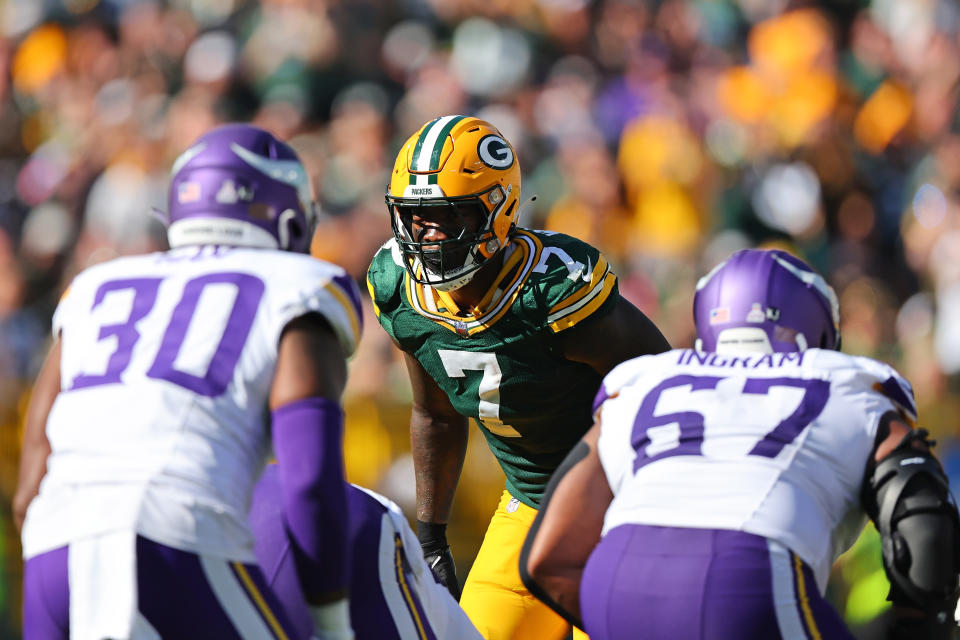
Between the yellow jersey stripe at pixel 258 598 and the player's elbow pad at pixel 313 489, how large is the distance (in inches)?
3.7

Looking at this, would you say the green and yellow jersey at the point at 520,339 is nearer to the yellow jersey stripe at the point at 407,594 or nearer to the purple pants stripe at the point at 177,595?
the yellow jersey stripe at the point at 407,594

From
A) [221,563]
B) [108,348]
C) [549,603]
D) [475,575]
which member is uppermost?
[108,348]

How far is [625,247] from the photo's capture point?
9.28 meters

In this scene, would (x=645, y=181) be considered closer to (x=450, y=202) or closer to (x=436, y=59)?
(x=436, y=59)

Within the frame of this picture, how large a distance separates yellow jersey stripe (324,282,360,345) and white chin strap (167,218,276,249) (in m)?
0.31

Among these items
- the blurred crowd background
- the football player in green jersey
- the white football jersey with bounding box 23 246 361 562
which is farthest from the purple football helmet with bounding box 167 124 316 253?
the blurred crowd background

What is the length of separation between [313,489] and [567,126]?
7232mm

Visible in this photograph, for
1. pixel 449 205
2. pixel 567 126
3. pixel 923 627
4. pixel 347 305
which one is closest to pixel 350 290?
pixel 347 305

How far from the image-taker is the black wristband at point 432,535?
5.00m

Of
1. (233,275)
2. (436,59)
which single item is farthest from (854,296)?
(233,275)

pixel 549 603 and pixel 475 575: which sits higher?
pixel 549 603

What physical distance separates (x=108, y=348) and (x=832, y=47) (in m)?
7.90

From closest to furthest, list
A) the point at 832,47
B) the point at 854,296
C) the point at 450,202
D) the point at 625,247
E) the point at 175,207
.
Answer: the point at 175,207
the point at 450,202
the point at 854,296
the point at 625,247
the point at 832,47

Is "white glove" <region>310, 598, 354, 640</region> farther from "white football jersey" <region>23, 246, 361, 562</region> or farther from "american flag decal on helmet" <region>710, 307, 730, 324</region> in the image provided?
"american flag decal on helmet" <region>710, 307, 730, 324</region>
